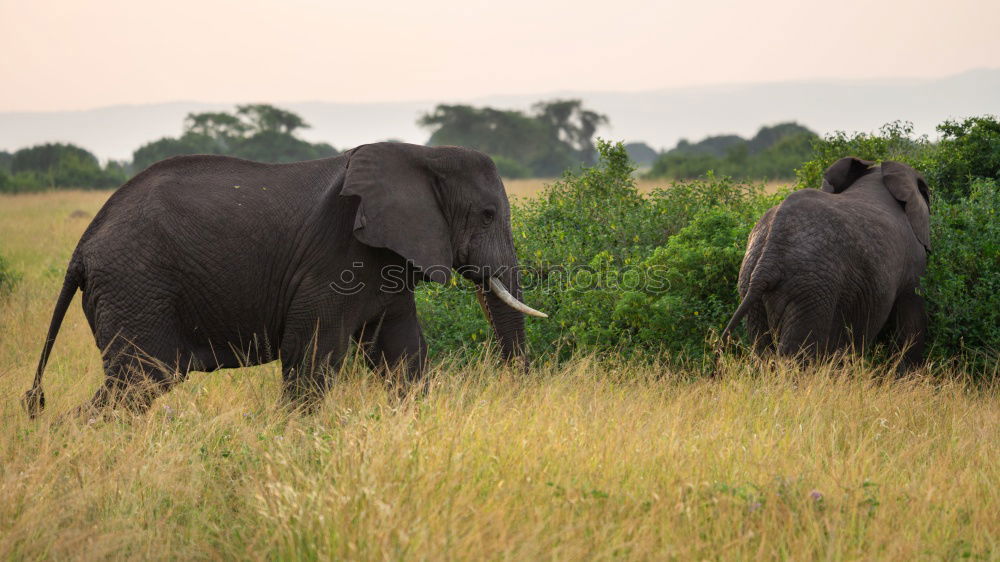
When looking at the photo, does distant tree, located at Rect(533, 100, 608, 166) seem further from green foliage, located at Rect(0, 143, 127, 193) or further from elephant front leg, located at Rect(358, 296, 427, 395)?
elephant front leg, located at Rect(358, 296, 427, 395)

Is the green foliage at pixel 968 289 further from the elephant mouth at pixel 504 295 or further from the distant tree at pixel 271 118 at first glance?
the distant tree at pixel 271 118

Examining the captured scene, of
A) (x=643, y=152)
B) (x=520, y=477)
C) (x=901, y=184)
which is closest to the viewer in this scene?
(x=520, y=477)

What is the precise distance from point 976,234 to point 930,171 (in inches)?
74.2

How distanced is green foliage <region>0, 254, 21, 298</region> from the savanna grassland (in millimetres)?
5881

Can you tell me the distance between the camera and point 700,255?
7910 mm

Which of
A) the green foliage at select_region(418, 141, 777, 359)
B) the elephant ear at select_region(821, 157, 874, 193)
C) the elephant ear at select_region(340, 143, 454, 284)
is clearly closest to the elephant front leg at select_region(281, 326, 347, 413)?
the elephant ear at select_region(340, 143, 454, 284)

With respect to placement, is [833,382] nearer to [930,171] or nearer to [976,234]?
[976,234]

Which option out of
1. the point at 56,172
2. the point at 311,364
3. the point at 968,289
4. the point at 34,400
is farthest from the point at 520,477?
the point at 56,172

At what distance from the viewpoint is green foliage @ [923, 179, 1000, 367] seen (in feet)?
24.4

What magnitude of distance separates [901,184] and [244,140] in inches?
1652

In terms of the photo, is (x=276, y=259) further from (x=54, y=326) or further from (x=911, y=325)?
(x=911, y=325)

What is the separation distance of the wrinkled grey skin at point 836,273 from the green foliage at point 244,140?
1463 inches

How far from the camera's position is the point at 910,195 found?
24.7 ft

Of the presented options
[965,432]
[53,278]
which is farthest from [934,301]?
[53,278]
